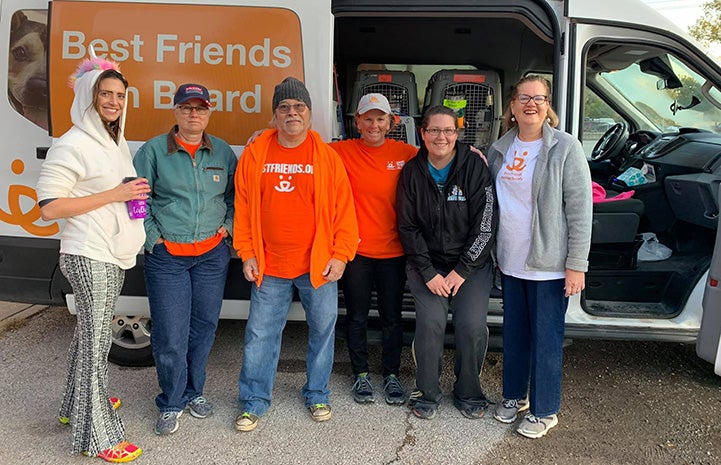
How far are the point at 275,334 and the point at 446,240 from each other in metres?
0.94

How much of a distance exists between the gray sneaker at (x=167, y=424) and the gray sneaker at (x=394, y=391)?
1045mm

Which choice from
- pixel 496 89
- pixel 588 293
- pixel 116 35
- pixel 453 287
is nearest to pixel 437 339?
A: pixel 453 287

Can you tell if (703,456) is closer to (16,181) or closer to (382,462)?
(382,462)

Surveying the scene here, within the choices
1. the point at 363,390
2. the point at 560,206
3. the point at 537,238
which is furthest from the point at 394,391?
the point at 560,206

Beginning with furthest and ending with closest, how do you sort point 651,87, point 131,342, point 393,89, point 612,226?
point 393,89 < point 651,87 < point 612,226 < point 131,342

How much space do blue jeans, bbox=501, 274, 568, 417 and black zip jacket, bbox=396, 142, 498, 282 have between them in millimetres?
248

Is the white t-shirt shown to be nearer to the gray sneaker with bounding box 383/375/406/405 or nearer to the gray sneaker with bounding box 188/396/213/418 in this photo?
the gray sneaker with bounding box 383/375/406/405

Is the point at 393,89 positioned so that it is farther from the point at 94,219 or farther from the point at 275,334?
the point at 94,219

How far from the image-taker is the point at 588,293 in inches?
129

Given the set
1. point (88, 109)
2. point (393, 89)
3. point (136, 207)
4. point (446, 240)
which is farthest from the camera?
point (393, 89)

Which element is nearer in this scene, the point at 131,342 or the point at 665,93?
the point at 131,342

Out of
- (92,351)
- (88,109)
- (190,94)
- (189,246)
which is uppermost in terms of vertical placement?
(190,94)

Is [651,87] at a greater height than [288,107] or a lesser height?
greater

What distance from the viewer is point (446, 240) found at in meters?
2.56
